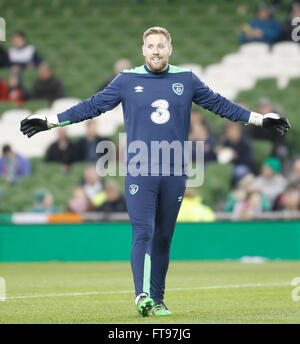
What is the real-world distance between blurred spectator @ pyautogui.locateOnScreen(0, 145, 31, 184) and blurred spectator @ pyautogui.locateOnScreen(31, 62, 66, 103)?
2916 mm

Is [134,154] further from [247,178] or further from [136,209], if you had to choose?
[247,178]

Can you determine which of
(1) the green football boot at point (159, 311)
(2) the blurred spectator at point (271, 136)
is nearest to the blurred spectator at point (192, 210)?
(2) the blurred spectator at point (271, 136)

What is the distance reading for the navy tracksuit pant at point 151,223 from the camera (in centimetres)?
715

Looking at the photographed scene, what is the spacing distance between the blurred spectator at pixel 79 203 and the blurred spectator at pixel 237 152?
9.03ft

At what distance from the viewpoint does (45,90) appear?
2125 cm

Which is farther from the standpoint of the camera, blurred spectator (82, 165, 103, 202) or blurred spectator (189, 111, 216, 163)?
blurred spectator (189, 111, 216, 163)

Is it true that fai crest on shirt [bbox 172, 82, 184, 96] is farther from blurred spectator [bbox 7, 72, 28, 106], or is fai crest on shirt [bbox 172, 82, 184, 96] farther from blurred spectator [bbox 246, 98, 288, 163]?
blurred spectator [bbox 7, 72, 28, 106]

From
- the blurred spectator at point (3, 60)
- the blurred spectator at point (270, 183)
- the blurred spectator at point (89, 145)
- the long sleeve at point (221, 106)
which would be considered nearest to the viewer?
the long sleeve at point (221, 106)

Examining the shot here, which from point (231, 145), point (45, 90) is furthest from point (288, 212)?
point (45, 90)

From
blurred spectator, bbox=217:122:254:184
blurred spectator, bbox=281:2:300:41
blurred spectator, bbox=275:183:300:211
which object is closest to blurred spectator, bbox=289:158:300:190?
blurred spectator, bbox=275:183:300:211

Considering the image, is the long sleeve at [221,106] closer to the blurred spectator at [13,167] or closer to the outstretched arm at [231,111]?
the outstretched arm at [231,111]

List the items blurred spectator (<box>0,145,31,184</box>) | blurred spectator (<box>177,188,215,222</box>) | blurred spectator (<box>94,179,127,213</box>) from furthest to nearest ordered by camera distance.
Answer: blurred spectator (<box>0,145,31,184</box>), blurred spectator (<box>94,179,127,213</box>), blurred spectator (<box>177,188,215,222</box>)

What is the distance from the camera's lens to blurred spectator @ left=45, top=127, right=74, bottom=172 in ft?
61.2

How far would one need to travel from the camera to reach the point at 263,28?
2158cm
